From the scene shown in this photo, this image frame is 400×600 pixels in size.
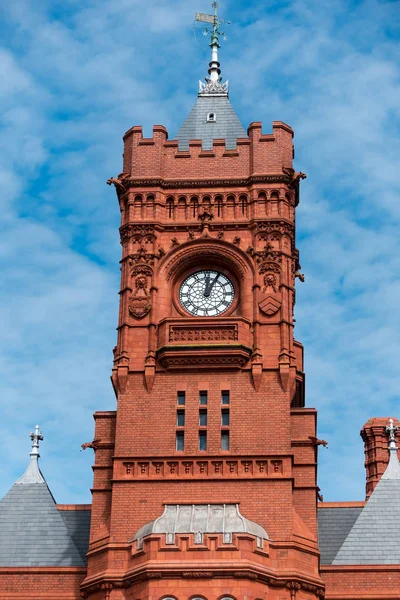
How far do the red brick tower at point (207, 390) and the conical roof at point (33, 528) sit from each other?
283 cm

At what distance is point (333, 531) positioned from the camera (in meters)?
58.8

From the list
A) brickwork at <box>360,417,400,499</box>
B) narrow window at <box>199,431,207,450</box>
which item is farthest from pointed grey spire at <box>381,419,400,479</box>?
narrow window at <box>199,431,207,450</box>

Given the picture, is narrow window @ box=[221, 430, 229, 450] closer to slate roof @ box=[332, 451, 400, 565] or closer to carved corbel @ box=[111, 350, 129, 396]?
carved corbel @ box=[111, 350, 129, 396]

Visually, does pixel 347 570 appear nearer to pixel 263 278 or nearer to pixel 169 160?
pixel 263 278

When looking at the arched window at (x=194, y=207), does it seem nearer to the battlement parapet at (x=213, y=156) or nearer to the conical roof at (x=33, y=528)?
the battlement parapet at (x=213, y=156)

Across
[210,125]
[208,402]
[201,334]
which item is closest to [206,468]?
[208,402]

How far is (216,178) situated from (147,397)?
10549mm

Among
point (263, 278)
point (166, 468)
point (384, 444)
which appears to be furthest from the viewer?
point (384, 444)

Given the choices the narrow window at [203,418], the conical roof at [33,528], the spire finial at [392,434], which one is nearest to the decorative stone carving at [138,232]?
the narrow window at [203,418]

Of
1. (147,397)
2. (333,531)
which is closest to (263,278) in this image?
(147,397)

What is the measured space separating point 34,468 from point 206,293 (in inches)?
427

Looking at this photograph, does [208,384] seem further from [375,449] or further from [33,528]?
[375,449]

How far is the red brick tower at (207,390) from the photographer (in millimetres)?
52625

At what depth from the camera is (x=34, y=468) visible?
61.8m
